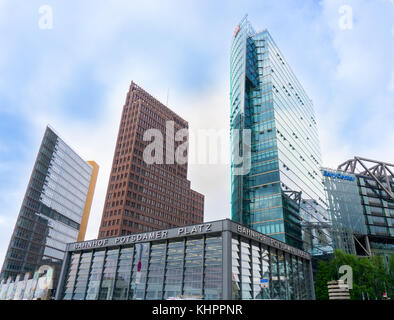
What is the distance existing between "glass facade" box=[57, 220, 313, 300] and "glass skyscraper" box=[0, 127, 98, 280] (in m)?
93.6

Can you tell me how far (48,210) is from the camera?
518 ft

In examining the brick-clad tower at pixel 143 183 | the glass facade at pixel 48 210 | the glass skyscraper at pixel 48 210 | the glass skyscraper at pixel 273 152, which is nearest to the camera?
the glass skyscraper at pixel 273 152

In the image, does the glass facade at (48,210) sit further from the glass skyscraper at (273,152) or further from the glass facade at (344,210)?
the glass facade at (344,210)

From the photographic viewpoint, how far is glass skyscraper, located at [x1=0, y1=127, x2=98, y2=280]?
137750 mm

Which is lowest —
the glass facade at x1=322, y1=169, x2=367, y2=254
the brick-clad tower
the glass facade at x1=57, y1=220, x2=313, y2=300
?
the glass facade at x1=57, y1=220, x2=313, y2=300

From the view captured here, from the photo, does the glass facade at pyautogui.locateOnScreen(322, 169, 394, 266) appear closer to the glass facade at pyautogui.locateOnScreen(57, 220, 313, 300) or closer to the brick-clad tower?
the glass facade at pyautogui.locateOnScreen(57, 220, 313, 300)

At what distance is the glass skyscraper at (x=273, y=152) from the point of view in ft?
278

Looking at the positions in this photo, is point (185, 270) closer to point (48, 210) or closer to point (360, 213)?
point (360, 213)

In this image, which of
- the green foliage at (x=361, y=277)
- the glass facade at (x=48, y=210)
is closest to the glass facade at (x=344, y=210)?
the green foliage at (x=361, y=277)

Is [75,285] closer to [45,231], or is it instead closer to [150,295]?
[150,295]

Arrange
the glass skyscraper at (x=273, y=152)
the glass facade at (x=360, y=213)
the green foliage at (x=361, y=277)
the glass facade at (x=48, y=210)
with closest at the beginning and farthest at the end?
the green foliage at (x=361, y=277)
the glass skyscraper at (x=273, y=152)
the glass facade at (x=360, y=213)
the glass facade at (x=48, y=210)

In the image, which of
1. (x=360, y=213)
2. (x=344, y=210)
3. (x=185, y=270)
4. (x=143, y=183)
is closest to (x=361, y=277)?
(x=344, y=210)

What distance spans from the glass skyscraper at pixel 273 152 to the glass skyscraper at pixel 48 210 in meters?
103

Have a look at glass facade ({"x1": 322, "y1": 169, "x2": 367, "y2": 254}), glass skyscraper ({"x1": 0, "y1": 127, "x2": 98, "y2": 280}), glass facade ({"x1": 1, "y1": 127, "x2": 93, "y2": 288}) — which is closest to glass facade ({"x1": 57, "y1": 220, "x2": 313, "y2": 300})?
glass facade ({"x1": 322, "y1": 169, "x2": 367, "y2": 254})
